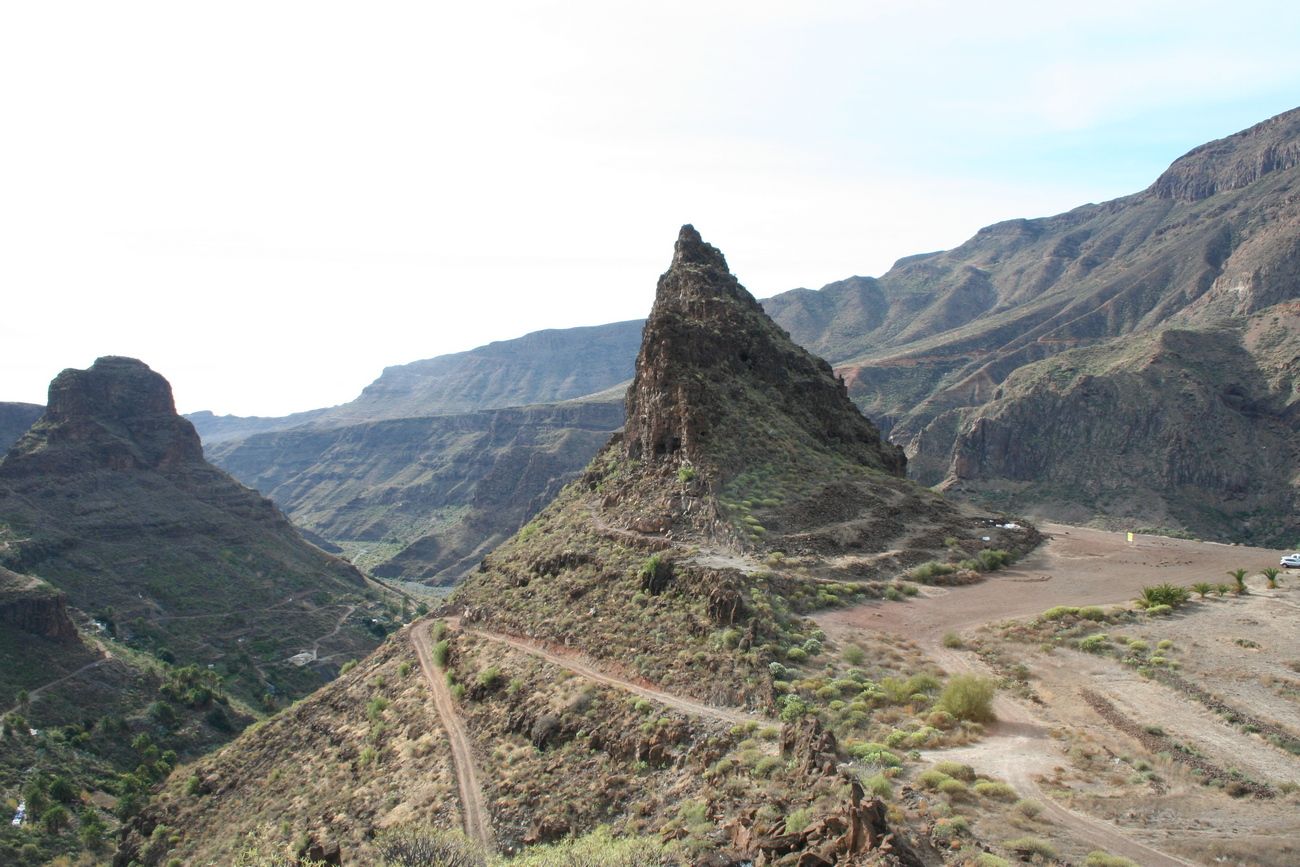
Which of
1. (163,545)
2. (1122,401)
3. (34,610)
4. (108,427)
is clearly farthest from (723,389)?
(1122,401)

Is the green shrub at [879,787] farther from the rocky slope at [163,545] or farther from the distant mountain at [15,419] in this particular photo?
the distant mountain at [15,419]

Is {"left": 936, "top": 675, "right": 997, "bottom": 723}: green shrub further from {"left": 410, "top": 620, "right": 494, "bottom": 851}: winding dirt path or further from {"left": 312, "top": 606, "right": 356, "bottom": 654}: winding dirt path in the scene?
{"left": 312, "top": 606, "right": 356, "bottom": 654}: winding dirt path

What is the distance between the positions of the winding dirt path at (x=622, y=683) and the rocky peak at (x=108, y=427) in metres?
77.9

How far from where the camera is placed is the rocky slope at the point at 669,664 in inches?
808

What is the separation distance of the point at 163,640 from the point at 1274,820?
264ft

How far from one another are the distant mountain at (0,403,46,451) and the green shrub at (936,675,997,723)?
504ft

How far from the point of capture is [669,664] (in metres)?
28.0

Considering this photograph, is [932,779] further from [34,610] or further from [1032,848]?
[34,610]

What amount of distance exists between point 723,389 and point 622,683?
65.9ft

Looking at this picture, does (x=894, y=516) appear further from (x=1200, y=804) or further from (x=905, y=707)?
(x=1200, y=804)

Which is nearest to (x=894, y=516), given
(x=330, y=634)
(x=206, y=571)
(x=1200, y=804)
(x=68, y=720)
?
(x=1200, y=804)

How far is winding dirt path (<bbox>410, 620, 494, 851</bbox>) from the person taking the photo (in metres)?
24.6

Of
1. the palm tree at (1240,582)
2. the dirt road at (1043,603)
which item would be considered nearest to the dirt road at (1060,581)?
the dirt road at (1043,603)

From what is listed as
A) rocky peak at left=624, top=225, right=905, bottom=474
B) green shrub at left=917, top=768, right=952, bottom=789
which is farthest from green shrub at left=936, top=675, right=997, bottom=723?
rocky peak at left=624, top=225, right=905, bottom=474
